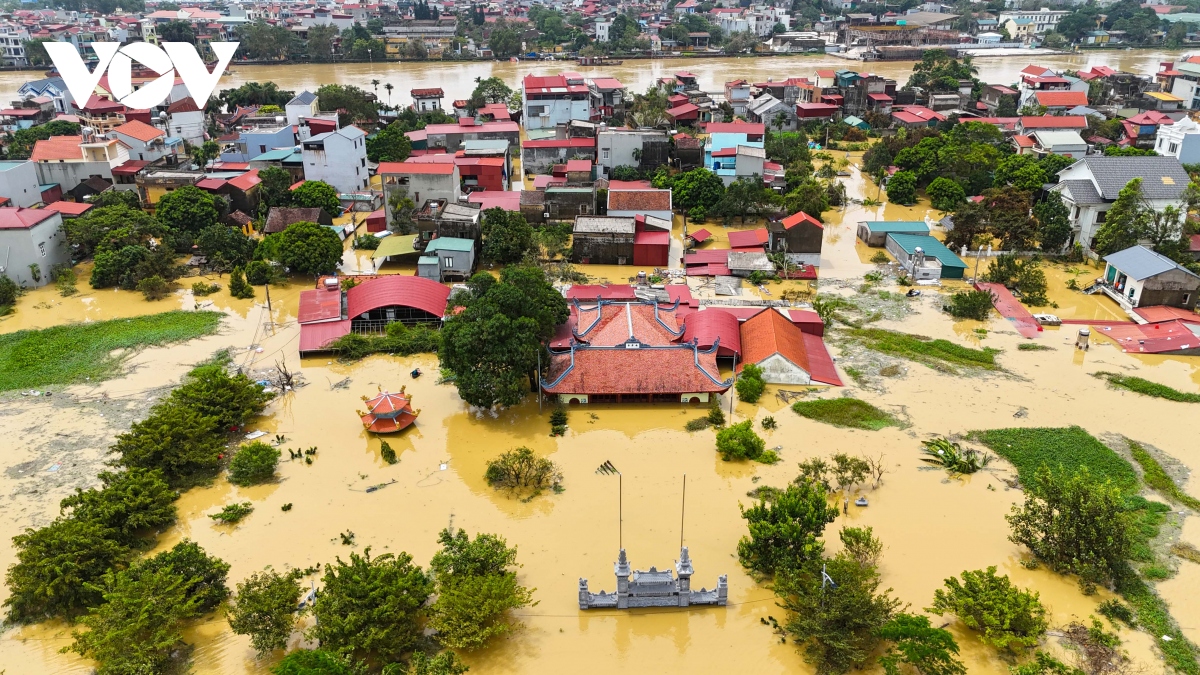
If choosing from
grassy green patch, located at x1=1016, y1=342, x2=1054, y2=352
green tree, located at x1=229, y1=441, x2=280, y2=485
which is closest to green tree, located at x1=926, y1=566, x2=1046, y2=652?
grassy green patch, located at x1=1016, y1=342, x2=1054, y2=352

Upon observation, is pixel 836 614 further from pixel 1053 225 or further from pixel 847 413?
pixel 1053 225

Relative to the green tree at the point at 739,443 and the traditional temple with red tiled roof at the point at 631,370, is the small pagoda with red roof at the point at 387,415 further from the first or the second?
the green tree at the point at 739,443

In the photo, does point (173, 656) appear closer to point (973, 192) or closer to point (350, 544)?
point (350, 544)

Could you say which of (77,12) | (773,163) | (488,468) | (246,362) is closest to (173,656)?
(488,468)

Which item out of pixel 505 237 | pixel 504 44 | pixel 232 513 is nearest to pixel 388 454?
pixel 232 513

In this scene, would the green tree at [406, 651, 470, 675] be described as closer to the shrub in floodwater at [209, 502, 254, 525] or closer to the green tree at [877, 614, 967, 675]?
the shrub in floodwater at [209, 502, 254, 525]

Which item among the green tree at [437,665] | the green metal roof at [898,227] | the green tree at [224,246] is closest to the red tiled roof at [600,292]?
the green metal roof at [898,227]
